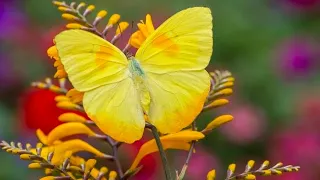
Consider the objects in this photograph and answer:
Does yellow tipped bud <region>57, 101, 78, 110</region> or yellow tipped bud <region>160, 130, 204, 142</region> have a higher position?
yellow tipped bud <region>57, 101, 78, 110</region>

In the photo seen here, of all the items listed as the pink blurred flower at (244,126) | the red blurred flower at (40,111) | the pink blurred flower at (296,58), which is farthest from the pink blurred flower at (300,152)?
the red blurred flower at (40,111)

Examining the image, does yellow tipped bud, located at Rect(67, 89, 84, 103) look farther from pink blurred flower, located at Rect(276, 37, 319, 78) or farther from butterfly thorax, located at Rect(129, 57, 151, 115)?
pink blurred flower, located at Rect(276, 37, 319, 78)

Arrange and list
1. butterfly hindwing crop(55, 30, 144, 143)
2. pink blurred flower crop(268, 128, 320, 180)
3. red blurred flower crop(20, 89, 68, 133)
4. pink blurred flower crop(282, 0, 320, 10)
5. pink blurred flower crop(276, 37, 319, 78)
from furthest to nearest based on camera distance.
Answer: pink blurred flower crop(282, 0, 320, 10) < pink blurred flower crop(276, 37, 319, 78) < pink blurred flower crop(268, 128, 320, 180) < red blurred flower crop(20, 89, 68, 133) < butterfly hindwing crop(55, 30, 144, 143)

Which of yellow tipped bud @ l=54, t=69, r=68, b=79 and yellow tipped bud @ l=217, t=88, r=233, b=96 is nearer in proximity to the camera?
yellow tipped bud @ l=54, t=69, r=68, b=79

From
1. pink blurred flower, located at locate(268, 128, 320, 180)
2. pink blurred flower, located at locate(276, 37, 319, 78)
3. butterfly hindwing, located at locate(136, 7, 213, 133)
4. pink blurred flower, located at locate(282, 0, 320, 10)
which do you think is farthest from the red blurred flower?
pink blurred flower, located at locate(282, 0, 320, 10)

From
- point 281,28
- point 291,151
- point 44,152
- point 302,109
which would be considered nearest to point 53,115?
point 291,151

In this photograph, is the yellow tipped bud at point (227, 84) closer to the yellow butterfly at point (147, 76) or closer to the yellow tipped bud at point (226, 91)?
the yellow tipped bud at point (226, 91)

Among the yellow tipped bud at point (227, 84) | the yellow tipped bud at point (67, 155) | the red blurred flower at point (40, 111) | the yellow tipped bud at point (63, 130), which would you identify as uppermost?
the red blurred flower at point (40, 111)

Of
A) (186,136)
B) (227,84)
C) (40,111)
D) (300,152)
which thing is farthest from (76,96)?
(300,152)

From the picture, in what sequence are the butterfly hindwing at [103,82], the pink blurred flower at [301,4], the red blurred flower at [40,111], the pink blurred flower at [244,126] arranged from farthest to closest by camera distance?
the pink blurred flower at [301,4] → the pink blurred flower at [244,126] → the red blurred flower at [40,111] → the butterfly hindwing at [103,82]
